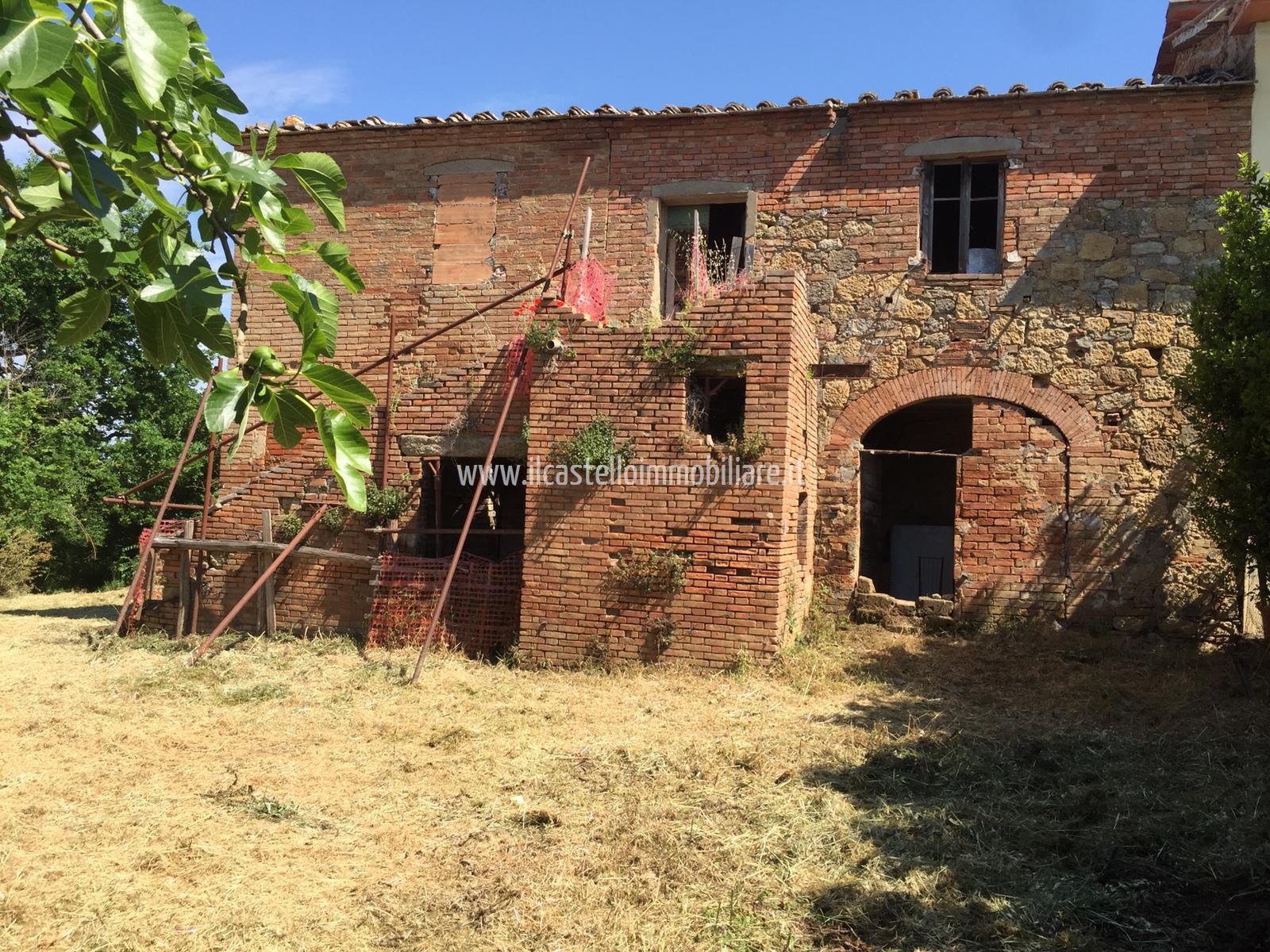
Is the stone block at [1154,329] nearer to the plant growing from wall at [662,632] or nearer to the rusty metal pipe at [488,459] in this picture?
the plant growing from wall at [662,632]

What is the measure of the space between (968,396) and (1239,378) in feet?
9.11

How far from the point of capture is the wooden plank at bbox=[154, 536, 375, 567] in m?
9.48

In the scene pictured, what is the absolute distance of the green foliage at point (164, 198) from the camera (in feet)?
4.60

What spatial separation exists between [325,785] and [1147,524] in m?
8.07

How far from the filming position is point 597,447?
8.27 m

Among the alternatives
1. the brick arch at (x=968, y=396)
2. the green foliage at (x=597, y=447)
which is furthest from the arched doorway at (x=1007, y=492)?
the green foliage at (x=597, y=447)

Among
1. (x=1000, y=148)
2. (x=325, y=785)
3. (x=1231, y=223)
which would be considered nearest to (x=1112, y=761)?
(x=1231, y=223)

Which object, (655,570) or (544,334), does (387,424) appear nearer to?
(544,334)

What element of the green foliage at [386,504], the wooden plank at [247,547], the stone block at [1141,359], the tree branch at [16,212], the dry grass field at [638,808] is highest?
the stone block at [1141,359]

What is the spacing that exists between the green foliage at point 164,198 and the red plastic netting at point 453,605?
7206 mm

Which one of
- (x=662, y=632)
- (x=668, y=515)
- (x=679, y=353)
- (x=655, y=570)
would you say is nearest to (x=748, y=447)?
(x=668, y=515)

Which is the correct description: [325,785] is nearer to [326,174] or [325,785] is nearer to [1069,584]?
[326,174]

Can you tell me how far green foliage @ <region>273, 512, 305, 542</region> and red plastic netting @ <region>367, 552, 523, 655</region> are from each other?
1606 millimetres

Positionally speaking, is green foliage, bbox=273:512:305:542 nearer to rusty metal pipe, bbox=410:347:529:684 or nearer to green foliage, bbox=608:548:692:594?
rusty metal pipe, bbox=410:347:529:684
